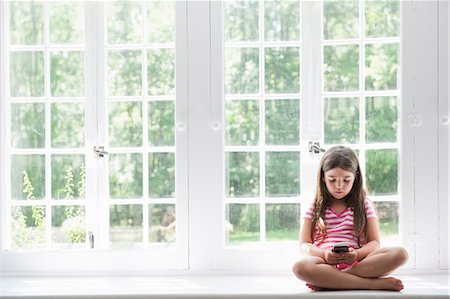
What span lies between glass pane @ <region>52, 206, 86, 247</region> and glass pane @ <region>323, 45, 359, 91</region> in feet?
4.68

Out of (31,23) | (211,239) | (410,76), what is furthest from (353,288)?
(31,23)

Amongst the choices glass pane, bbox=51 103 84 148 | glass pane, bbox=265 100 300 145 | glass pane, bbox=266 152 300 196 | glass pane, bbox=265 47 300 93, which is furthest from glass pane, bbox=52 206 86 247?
glass pane, bbox=265 47 300 93

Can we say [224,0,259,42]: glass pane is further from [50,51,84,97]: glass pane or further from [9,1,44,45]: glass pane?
[9,1,44,45]: glass pane

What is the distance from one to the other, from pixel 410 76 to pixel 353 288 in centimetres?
108

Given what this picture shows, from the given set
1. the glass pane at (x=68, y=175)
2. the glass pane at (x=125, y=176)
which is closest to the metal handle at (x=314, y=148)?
the glass pane at (x=125, y=176)

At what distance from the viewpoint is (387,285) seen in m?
3.10

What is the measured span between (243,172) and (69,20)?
117cm

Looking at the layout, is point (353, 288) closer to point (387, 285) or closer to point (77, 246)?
point (387, 285)

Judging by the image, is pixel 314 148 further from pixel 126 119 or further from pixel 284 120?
pixel 126 119

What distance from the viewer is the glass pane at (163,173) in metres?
3.64

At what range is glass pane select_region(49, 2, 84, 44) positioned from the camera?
367 cm

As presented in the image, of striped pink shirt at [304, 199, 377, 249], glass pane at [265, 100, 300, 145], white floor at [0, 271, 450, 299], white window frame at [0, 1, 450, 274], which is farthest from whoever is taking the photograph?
glass pane at [265, 100, 300, 145]

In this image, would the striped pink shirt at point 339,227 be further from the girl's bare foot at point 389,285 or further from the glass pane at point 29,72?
the glass pane at point 29,72

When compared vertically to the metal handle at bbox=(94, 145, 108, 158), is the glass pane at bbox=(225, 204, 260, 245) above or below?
below
